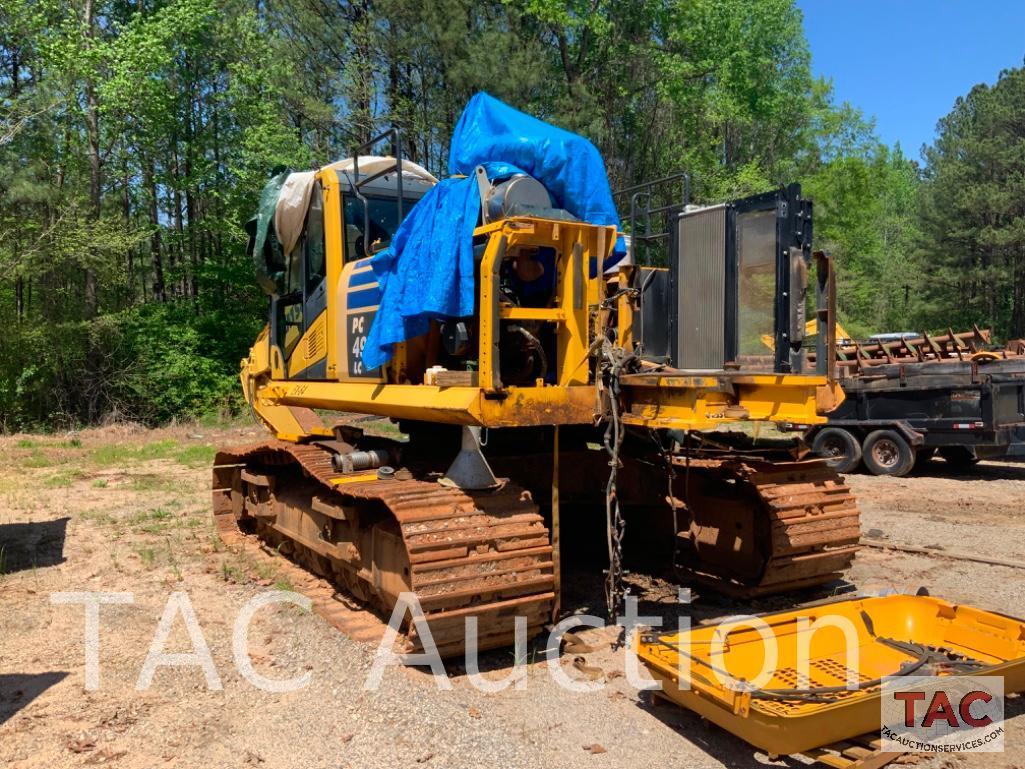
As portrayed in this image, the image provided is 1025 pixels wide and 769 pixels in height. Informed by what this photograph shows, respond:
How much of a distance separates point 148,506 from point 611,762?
7709 millimetres

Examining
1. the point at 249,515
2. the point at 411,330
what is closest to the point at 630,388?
the point at 411,330

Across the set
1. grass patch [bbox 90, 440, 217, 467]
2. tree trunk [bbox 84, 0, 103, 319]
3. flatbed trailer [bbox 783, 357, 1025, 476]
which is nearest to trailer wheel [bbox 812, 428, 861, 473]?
flatbed trailer [bbox 783, 357, 1025, 476]

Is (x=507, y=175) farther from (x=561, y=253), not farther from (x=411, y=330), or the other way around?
(x=411, y=330)

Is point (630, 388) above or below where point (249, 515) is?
above

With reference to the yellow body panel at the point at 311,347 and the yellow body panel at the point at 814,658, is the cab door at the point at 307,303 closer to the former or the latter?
the yellow body panel at the point at 311,347

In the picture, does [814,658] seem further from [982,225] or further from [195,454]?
[982,225]

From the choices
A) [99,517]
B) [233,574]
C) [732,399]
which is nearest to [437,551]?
[732,399]

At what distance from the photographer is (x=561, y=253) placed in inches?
184

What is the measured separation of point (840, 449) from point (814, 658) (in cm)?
935

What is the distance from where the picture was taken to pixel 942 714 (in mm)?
3877

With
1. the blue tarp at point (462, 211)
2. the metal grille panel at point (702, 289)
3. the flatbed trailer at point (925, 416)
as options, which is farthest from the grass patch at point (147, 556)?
the flatbed trailer at point (925, 416)

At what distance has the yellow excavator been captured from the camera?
4.39 meters

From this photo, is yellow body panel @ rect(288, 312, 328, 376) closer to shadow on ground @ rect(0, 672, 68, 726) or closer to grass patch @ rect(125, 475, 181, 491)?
shadow on ground @ rect(0, 672, 68, 726)

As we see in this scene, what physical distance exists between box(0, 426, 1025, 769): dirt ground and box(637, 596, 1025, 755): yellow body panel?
268 millimetres
